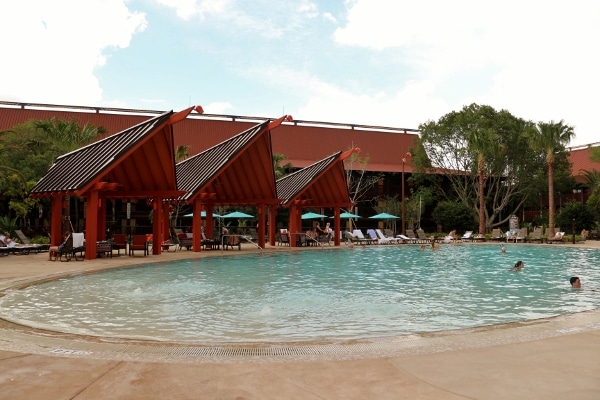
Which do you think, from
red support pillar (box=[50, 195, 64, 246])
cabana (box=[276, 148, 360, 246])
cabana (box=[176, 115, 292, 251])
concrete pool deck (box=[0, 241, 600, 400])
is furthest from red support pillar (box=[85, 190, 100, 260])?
concrete pool deck (box=[0, 241, 600, 400])

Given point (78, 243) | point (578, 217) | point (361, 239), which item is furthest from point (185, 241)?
point (578, 217)

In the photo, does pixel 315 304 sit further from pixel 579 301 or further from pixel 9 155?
pixel 9 155

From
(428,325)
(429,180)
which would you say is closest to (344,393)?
(428,325)

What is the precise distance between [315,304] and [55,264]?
10.2m

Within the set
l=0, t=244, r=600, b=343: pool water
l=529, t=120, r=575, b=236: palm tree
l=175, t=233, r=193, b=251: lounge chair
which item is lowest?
l=0, t=244, r=600, b=343: pool water

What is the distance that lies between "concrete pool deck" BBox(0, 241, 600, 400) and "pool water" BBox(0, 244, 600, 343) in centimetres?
120

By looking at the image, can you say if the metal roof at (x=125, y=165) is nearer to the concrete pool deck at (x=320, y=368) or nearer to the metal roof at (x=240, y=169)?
the metal roof at (x=240, y=169)

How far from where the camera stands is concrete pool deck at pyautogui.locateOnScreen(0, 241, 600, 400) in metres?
4.15

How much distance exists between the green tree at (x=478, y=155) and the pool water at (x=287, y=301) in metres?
26.1

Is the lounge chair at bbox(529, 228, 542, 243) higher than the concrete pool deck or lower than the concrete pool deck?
higher

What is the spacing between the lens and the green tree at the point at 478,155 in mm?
41656

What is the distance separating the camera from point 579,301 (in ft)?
34.2

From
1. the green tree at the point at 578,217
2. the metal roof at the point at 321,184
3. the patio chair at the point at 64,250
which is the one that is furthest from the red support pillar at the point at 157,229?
the green tree at the point at 578,217

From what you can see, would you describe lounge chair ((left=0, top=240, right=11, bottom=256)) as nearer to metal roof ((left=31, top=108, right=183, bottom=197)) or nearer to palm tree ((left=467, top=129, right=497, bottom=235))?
metal roof ((left=31, top=108, right=183, bottom=197))
